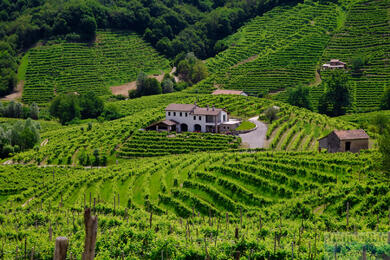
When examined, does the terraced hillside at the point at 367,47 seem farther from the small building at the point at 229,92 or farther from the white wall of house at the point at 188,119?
the white wall of house at the point at 188,119

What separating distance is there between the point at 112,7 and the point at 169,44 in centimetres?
1963

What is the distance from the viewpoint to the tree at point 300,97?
7612 cm

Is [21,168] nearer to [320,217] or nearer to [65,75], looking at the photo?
[320,217]

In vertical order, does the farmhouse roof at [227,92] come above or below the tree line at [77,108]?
above

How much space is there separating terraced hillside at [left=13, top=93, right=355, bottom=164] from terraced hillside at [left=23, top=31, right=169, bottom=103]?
28.0 m

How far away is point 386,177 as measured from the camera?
3162 centimetres

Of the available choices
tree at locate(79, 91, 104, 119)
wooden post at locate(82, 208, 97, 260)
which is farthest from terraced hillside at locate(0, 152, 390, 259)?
tree at locate(79, 91, 104, 119)

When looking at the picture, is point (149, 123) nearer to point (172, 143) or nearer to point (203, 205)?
point (172, 143)

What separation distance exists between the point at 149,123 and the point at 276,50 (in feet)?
148

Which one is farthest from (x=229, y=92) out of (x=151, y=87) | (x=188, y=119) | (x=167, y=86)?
(x=188, y=119)

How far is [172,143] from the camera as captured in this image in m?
54.8

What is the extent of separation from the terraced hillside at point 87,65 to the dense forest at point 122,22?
3.59 metres

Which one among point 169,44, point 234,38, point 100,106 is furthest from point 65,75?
point 234,38

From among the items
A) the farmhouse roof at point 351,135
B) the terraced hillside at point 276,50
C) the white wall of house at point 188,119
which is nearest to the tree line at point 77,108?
the white wall of house at point 188,119
